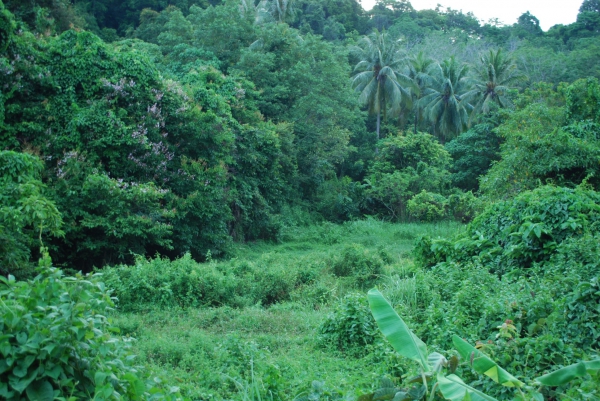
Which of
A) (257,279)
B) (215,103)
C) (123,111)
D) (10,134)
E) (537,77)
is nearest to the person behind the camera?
(257,279)

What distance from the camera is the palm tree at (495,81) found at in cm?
3238

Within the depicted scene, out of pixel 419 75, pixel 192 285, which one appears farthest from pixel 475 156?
pixel 192 285

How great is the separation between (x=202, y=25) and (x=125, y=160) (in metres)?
11.2

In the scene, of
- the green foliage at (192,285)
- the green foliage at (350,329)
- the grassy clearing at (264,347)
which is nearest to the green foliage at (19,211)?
the green foliage at (192,285)

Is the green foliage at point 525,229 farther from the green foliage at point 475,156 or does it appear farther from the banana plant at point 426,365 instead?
the green foliage at point 475,156

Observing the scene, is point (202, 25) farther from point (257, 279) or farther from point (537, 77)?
point (537, 77)

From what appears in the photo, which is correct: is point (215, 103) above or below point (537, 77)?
below

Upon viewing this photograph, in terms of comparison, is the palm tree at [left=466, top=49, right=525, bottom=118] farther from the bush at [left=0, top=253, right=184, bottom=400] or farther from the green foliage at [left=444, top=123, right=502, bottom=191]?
the bush at [left=0, top=253, right=184, bottom=400]

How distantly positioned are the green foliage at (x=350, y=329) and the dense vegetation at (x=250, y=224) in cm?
3

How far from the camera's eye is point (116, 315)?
26.1 feet

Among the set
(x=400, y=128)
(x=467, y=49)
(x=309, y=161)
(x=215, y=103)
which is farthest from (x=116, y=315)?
(x=467, y=49)

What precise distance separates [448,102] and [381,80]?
475 cm

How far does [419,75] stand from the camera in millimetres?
35000

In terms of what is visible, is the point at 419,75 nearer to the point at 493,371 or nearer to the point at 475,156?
the point at 475,156
